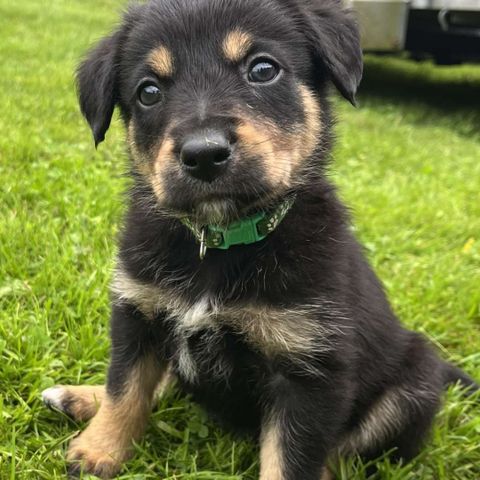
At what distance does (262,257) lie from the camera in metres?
2.46

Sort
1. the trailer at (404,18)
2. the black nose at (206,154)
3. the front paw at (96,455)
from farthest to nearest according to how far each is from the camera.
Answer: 1. the trailer at (404,18)
2. the front paw at (96,455)
3. the black nose at (206,154)

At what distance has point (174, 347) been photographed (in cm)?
260

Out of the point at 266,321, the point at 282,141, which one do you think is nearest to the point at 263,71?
the point at 282,141

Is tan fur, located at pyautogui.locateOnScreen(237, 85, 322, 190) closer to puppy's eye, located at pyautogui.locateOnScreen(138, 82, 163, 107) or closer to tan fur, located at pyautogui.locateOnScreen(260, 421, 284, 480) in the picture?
puppy's eye, located at pyautogui.locateOnScreen(138, 82, 163, 107)

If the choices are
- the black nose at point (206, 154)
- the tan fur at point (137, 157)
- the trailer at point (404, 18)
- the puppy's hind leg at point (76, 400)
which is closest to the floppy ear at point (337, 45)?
the black nose at point (206, 154)

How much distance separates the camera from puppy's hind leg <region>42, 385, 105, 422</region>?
272 centimetres

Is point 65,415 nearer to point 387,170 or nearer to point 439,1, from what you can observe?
point 387,170

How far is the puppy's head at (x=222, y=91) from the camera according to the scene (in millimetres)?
2203

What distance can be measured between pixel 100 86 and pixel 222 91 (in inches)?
23.8

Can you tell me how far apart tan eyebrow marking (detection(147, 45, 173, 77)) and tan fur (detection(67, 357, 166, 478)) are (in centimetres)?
112

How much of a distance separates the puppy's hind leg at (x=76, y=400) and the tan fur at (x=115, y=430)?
0.11m

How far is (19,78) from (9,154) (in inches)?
133

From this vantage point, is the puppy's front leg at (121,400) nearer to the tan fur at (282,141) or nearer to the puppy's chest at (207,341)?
the puppy's chest at (207,341)

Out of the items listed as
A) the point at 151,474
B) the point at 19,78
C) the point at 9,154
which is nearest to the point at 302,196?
the point at 151,474
